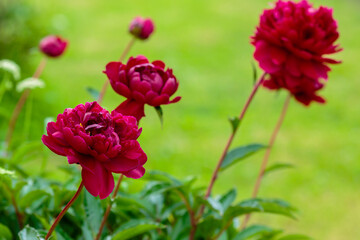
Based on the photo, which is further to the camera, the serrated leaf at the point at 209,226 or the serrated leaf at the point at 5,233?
the serrated leaf at the point at 209,226

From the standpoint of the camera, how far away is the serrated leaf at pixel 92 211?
1.23m

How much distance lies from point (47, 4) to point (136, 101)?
18.2 ft

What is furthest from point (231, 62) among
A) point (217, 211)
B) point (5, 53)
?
point (217, 211)

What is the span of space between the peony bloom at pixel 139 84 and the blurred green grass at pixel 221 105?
209 cm

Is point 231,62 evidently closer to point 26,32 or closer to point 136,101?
point 26,32

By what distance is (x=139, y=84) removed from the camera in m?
1.01

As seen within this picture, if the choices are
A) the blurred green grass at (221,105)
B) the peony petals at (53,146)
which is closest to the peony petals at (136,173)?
the peony petals at (53,146)

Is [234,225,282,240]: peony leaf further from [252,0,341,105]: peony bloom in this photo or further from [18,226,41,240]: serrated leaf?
[18,226,41,240]: serrated leaf

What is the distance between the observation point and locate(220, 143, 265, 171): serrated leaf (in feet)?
4.33

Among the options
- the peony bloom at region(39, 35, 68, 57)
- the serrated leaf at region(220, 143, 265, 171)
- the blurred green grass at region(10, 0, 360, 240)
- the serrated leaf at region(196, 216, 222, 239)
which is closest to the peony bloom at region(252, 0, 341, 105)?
the serrated leaf at region(220, 143, 265, 171)

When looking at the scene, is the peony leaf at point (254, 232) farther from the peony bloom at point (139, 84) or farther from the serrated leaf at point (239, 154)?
the peony bloom at point (139, 84)

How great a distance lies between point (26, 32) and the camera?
3.91 meters

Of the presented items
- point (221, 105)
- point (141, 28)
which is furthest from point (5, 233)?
point (221, 105)

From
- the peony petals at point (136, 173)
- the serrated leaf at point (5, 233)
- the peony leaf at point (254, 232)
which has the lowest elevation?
the serrated leaf at point (5, 233)
